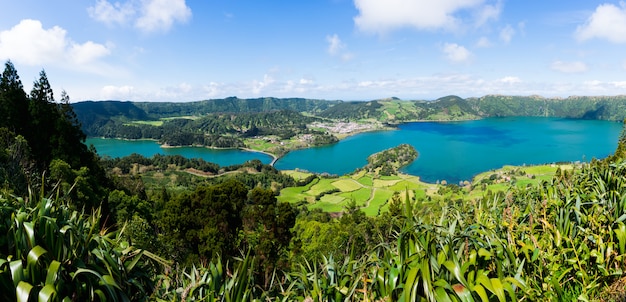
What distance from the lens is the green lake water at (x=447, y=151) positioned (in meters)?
93.8

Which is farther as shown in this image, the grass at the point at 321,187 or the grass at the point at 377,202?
the grass at the point at 321,187

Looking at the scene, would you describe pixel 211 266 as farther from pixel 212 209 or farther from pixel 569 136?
pixel 569 136

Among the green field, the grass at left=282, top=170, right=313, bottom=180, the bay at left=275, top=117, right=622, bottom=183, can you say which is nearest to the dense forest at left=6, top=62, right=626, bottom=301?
the green field

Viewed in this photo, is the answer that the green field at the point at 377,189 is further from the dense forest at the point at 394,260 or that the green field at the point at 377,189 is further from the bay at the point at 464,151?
the dense forest at the point at 394,260

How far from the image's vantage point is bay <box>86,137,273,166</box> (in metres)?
117

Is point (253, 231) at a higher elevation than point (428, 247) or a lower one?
lower

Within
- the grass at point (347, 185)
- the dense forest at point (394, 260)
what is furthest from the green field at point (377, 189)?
the dense forest at point (394, 260)

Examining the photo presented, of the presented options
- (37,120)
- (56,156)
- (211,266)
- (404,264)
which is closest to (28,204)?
(211,266)

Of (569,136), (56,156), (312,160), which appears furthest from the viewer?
(569,136)

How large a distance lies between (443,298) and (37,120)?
1126 inches

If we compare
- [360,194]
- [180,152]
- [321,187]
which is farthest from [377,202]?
[180,152]

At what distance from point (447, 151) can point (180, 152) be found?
97.8 m

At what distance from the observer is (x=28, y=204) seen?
240cm

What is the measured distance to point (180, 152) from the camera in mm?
128500
